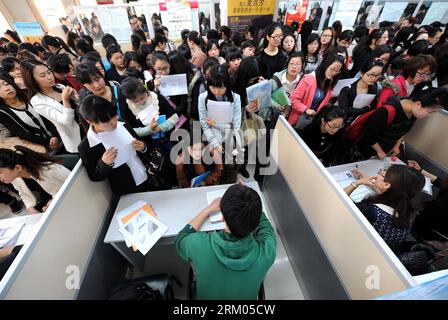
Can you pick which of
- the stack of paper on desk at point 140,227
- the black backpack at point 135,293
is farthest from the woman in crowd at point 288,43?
the black backpack at point 135,293

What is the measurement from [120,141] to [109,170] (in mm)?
206

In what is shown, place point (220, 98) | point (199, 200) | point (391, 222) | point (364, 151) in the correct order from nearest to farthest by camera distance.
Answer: point (391, 222) → point (199, 200) → point (220, 98) → point (364, 151)

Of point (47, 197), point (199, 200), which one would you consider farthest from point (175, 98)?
point (47, 197)

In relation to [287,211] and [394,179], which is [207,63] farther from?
[394,179]

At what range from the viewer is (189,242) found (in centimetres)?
104

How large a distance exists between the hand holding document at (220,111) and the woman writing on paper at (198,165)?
1.00 ft

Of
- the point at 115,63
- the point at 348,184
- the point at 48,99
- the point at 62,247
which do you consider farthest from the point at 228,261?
the point at 115,63

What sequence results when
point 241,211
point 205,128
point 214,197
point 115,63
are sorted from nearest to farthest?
point 241,211 → point 214,197 → point 205,128 → point 115,63

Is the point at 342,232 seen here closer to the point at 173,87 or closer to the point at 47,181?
the point at 173,87

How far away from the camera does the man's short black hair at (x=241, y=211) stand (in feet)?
2.93

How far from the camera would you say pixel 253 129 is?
2.11 m

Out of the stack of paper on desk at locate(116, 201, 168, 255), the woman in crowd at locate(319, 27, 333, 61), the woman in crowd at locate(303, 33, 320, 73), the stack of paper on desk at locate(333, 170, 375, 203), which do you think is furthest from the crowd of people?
the woman in crowd at locate(319, 27, 333, 61)

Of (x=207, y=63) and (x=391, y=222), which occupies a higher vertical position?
(x=207, y=63)
